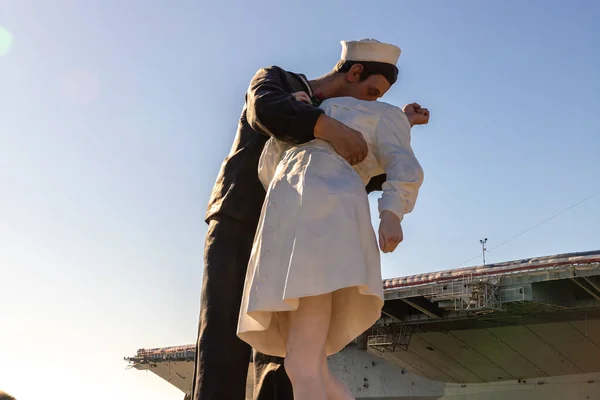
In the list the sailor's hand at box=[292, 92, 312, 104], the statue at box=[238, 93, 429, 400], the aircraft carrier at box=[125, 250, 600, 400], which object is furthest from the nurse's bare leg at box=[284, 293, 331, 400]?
the aircraft carrier at box=[125, 250, 600, 400]

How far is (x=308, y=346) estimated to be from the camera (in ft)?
6.18

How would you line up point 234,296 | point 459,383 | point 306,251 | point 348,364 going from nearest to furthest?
point 306,251, point 234,296, point 459,383, point 348,364

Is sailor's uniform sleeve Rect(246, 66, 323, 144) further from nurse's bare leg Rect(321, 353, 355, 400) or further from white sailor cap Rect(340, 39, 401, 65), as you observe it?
nurse's bare leg Rect(321, 353, 355, 400)

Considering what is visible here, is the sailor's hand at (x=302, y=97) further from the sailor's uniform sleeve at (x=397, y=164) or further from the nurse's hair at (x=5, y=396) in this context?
the nurse's hair at (x=5, y=396)

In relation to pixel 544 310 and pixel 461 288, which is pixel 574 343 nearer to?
pixel 544 310

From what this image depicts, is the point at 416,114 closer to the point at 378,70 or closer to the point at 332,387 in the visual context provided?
the point at 378,70

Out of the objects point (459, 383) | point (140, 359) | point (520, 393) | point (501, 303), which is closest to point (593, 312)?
point (501, 303)

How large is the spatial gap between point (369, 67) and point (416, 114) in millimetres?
219

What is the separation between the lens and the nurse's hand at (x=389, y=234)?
6.26ft

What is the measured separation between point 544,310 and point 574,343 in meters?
1.75

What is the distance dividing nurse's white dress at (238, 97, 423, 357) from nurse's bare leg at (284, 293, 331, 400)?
0.19ft

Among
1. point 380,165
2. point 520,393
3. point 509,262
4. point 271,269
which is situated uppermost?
point 509,262

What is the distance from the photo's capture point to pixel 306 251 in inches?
74.2

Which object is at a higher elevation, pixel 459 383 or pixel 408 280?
pixel 408 280
